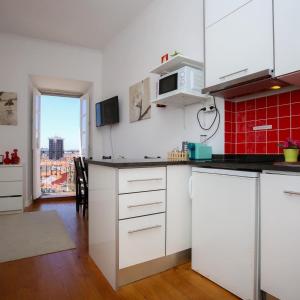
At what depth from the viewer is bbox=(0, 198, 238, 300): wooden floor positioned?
1605mm

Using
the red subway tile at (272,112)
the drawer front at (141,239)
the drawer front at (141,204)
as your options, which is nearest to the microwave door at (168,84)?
the red subway tile at (272,112)

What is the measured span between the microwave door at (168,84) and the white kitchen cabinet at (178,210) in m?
0.82

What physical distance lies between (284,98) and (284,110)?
93 millimetres

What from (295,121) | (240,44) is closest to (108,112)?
(240,44)

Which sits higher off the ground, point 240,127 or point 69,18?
point 69,18

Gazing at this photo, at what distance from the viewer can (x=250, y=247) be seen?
146 centimetres

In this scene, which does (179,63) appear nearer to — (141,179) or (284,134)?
(284,134)

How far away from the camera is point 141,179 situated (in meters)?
1.76

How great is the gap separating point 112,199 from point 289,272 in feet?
3.67

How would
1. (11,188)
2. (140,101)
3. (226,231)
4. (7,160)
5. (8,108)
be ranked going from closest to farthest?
1. (226,231)
2. (140,101)
3. (11,188)
4. (7,160)
5. (8,108)

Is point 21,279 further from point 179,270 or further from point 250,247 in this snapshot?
Answer: point 250,247

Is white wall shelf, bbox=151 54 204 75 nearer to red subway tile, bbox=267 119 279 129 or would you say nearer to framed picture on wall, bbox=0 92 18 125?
red subway tile, bbox=267 119 279 129

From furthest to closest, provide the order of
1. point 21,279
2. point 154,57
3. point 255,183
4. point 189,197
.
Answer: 1. point 154,57
2. point 189,197
3. point 21,279
4. point 255,183

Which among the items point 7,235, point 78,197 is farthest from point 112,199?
point 78,197
